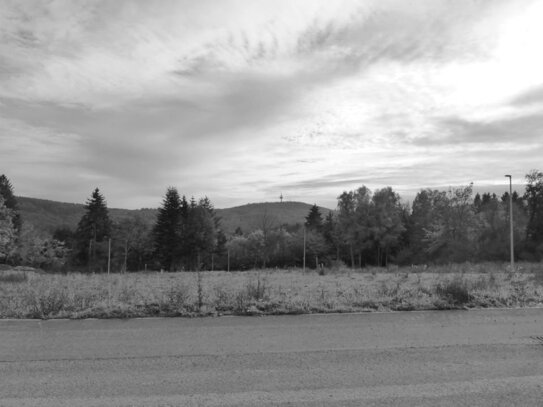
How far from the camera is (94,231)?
286 ft

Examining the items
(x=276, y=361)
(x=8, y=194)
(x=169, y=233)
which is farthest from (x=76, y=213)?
(x=276, y=361)

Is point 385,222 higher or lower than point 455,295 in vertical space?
higher

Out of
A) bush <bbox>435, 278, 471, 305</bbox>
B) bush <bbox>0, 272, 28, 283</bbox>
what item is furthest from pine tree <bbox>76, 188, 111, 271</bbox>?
bush <bbox>435, 278, 471, 305</bbox>

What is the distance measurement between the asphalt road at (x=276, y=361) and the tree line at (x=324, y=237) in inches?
2383

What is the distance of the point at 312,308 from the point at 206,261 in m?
80.7

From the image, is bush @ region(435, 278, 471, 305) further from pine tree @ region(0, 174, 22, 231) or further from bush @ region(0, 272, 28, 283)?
pine tree @ region(0, 174, 22, 231)

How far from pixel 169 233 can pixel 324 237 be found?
31001mm

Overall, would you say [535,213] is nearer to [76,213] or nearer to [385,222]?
[385,222]

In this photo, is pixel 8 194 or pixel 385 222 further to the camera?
pixel 8 194

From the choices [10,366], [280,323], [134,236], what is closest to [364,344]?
[280,323]

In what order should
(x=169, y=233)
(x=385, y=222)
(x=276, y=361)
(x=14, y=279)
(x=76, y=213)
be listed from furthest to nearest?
(x=76, y=213) < (x=169, y=233) < (x=385, y=222) < (x=14, y=279) < (x=276, y=361)

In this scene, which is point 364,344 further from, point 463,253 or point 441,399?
point 463,253

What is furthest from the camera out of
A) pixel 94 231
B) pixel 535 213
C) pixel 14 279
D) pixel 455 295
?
pixel 94 231

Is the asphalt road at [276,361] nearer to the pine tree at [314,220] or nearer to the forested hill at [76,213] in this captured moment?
the pine tree at [314,220]
